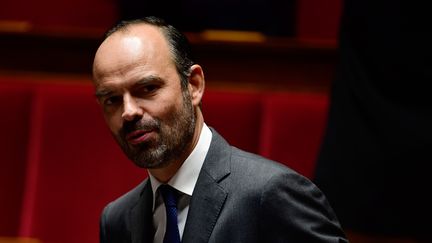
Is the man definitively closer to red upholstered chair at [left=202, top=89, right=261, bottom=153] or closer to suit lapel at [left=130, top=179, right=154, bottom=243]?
suit lapel at [left=130, top=179, right=154, bottom=243]

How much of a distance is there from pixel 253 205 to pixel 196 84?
131mm

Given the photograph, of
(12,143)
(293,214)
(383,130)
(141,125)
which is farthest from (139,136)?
(12,143)

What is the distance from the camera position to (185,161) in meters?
0.62

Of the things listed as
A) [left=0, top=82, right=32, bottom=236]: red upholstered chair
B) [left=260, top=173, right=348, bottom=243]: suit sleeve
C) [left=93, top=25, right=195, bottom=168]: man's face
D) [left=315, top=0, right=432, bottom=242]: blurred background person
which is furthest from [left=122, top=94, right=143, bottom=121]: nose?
[left=0, top=82, right=32, bottom=236]: red upholstered chair

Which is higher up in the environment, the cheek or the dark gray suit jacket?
the cheek


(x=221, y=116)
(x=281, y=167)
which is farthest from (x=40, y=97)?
(x=281, y=167)

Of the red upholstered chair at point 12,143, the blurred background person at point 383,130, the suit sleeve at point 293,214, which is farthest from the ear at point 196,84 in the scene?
the red upholstered chair at point 12,143

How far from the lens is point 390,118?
0.85m

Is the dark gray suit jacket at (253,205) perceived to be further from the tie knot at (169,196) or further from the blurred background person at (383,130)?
the blurred background person at (383,130)

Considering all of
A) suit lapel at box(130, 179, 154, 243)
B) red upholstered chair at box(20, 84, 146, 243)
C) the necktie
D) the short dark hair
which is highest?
the short dark hair

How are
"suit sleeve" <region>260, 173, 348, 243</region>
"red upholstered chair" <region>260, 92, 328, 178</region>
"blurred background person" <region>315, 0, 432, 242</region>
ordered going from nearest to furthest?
"suit sleeve" <region>260, 173, 348, 243</region> < "blurred background person" <region>315, 0, 432, 242</region> < "red upholstered chair" <region>260, 92, 328, 178</region>

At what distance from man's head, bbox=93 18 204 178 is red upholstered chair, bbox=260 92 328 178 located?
1.15 ft

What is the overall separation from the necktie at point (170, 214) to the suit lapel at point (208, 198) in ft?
0.06

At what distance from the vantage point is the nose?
586 mm
